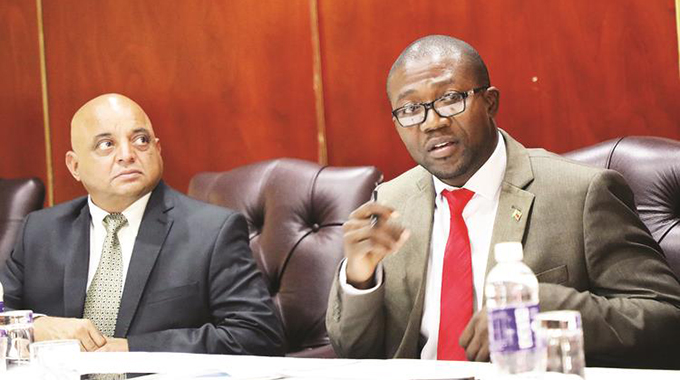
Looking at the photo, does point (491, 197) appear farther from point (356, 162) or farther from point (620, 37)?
point (356, 162)

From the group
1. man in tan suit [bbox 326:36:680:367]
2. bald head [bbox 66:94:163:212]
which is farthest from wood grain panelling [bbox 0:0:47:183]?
man in tan suit [bbox 326:36:680:367]

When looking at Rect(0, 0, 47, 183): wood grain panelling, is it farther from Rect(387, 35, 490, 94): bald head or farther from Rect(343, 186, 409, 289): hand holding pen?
Rect(343, 186, 409, 289): hand holding pen

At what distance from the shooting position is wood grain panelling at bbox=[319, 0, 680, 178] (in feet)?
9.37

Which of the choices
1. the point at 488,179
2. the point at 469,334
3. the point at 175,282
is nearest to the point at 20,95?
the point at 175,282

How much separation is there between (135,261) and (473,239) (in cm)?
108

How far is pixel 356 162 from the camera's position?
340 centimetres

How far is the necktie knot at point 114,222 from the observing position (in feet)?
9.55

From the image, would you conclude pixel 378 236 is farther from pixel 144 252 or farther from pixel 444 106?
pixel 144 252

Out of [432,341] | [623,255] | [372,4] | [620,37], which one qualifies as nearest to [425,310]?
[432,341]

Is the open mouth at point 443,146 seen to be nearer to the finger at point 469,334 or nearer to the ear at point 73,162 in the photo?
the finger at point 469,334

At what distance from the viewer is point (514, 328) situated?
1464 millimetres

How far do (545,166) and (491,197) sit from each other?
15cm

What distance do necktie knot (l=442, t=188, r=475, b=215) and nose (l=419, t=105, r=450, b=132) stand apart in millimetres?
170

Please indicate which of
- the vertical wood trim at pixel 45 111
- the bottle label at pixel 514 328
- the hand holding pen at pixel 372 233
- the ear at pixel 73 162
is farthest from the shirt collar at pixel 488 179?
the vertical wood trim at pixel 45 111
